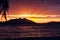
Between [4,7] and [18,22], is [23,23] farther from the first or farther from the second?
[4,7]

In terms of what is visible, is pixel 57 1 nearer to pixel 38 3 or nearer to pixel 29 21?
pixel 38 3

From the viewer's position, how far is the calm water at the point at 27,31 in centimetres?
137

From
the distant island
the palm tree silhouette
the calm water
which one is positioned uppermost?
the palm tree silhouette

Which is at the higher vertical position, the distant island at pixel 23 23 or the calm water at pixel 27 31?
the distant island at pixel 23 23

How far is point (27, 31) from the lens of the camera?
1402 mm

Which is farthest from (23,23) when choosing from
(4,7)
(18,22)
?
(4,7)

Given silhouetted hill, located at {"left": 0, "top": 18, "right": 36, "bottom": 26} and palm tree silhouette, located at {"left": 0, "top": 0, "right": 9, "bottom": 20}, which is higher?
palm tree silhouette, located at {"left": 0, "top": 0, "right": 9, "bottom": 20}

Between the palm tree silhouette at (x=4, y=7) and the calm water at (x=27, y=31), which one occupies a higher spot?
the palm tree silhouette at (x=4, y=7)

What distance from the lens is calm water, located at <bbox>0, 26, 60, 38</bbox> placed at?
1373 millimetres

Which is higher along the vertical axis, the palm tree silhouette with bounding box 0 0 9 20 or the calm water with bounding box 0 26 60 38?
the palm tree silhouette with bounding box 0 0 9 20

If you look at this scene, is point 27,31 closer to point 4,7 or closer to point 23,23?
point 23,23

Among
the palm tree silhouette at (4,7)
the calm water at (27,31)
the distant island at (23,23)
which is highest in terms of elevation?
the palm tree silhouette at (4,7)

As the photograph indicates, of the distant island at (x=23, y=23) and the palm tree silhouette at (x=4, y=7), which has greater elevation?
the palm tree silhouette at (x=4, y=7)

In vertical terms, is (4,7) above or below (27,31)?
above
